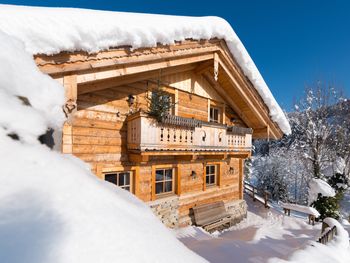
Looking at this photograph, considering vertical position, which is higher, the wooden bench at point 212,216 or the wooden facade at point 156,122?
the wooden facade at point 156,122

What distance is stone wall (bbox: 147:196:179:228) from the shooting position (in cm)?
667

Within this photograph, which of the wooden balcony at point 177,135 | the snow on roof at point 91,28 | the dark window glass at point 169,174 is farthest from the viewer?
the dark window glass at point 169,174

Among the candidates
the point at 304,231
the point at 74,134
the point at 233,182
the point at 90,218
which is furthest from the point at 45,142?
the point at 304,231

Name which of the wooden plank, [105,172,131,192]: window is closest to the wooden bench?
[105,172,131,192]: window

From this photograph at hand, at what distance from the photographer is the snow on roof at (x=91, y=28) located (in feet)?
8.91

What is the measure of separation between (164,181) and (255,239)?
3716 mm

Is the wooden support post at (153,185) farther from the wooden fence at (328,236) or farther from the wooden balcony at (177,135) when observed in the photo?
the wooden fence at (328,236)

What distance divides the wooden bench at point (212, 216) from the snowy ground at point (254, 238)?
12.7 inches

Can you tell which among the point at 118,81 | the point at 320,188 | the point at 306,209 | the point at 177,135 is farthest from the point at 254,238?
the point at 118,81

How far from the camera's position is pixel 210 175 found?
362 inches

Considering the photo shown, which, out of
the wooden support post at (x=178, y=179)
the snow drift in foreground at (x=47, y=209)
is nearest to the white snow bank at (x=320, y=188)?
the wooden support post at (x=178, y=179)

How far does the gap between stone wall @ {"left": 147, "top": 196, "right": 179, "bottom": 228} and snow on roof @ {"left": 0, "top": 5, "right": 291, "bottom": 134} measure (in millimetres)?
4708

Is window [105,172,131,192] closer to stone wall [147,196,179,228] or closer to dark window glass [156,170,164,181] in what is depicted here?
stone wall [147,196,179,228]

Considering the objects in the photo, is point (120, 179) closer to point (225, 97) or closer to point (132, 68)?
point (132, 68)
